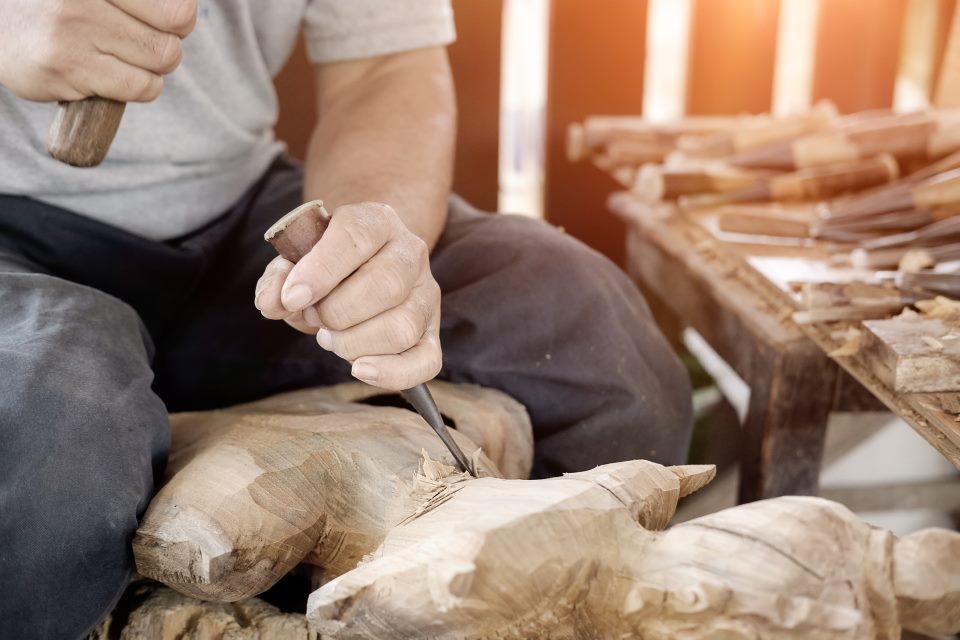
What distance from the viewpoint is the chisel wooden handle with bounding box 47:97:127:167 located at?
1137mm

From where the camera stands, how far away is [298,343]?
61.5 inches

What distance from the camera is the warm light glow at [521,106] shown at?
152 inches

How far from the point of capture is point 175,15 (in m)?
1.12

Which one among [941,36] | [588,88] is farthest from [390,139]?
[941,36]

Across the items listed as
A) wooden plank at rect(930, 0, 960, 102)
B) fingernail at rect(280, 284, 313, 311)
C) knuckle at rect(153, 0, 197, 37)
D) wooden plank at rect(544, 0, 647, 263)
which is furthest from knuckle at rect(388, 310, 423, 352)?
wooden plank at rect(930, 0, 960, 102)

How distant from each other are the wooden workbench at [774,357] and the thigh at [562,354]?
0.66ft

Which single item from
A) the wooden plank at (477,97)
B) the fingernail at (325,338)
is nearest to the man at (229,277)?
the fingernail at (325,338)

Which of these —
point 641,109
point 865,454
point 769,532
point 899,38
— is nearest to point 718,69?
point 641,109

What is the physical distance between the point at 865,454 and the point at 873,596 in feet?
6.44

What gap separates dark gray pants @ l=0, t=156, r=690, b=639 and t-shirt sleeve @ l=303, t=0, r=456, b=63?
0.95ft

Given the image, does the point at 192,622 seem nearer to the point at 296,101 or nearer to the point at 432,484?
the point at 432,484

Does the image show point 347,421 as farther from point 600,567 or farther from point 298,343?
point 600,567

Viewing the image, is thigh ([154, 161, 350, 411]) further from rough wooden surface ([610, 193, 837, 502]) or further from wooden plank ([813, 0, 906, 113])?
wooden plank ([813, 0, 906, 113])

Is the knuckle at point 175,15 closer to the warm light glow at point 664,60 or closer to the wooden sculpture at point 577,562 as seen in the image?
the wooden sculpture at point 577,562
